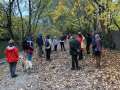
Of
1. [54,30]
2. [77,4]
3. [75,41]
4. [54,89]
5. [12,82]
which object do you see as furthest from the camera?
[54,30]

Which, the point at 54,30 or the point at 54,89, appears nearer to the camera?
the point at 54,89

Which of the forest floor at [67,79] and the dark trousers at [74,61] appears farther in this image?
the dark trousers at [74,61]

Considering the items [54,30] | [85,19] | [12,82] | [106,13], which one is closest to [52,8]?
[85,19]

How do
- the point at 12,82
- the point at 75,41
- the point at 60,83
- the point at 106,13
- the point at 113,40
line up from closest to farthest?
the point at 60,83 < the point at 12,82 < the point at 75,41 < the point at 106,13 < the point at 113,40

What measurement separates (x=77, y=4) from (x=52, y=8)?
31.4 ft

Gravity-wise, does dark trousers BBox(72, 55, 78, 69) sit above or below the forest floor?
above

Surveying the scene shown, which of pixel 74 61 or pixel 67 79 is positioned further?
pixel 74 61

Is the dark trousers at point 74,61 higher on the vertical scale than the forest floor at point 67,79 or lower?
higher

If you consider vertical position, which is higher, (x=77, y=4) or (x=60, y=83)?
(x=77, y=4)

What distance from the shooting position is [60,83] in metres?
17.4

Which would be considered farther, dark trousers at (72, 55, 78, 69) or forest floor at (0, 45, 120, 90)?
dark trousers at (72, 55, 78, 69)

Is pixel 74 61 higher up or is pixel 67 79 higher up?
pixel 74 61

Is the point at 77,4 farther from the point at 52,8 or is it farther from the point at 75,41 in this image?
the point at 75,41

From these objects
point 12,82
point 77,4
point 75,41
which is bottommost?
point 12,82
